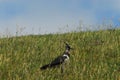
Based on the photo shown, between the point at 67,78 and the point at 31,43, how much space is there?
19.2 feet

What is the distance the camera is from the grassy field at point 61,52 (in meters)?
A: 10.6

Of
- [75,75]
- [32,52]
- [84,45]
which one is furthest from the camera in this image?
[84,45]

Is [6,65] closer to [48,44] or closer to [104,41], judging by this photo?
[48,44]

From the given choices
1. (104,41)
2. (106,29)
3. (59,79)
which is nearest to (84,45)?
(104,41)

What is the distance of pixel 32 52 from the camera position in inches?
534

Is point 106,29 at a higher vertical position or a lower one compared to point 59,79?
higher

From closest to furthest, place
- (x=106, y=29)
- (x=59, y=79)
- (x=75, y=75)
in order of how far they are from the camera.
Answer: (x=75, y=75) → (x=59, y=79) → (x=106, y=29)

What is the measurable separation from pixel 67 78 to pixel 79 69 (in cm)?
135

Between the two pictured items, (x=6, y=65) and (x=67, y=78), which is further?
(x=6, y=65)

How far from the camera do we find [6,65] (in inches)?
442

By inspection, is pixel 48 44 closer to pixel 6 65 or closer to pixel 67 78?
pixel 6 65

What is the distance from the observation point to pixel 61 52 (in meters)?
13.5

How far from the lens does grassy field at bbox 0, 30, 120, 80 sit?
10.6 metres

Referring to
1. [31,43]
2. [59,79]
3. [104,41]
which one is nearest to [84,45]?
[104,41]
